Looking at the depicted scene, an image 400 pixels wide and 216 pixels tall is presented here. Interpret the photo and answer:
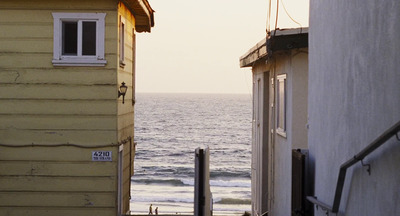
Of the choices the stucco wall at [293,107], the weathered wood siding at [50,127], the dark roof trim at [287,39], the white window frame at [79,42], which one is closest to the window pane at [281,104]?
the stucco wall at [293,107]

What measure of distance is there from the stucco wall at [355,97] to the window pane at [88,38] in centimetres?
428

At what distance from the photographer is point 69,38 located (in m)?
13.2

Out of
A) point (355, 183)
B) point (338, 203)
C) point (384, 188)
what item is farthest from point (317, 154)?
point (384, 188)

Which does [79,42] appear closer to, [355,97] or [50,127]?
[50,127]

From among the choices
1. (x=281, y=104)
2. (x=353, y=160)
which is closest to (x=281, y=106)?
(x=281, y=104)

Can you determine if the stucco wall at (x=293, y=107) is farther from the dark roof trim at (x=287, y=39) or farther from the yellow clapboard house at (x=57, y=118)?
the yellow clapboard house at (x=57, y=118)

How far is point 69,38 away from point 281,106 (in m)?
4.22

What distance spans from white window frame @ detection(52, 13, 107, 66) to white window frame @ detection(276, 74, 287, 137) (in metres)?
3.33

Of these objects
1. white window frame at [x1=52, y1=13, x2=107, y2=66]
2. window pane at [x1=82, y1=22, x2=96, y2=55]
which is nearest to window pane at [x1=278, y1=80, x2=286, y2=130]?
white window frame at [x1=52, y1=13, x2=107, y2=66]

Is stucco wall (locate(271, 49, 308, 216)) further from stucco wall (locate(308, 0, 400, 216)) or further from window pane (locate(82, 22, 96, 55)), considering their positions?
window pane (locate(82, 22, 96, 55))

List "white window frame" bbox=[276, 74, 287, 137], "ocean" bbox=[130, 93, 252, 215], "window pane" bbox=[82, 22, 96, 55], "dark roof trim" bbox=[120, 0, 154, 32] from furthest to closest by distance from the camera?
"ocean" bbox=[130, 93, 252, 215] → "dark roof trim" bbox=[120, 0, 154, 32] → "white window frame" bbox=[276, 74, 287, 137] → "window pane" bbox=[82, 22, 96, 55]

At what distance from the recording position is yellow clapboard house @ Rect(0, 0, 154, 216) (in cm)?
1316

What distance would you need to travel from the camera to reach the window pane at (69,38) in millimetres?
13211

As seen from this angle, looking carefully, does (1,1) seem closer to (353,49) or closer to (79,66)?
(79,66)
